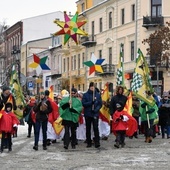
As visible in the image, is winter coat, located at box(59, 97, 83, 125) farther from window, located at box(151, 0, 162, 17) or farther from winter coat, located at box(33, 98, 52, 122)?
window, located at box(151, 0, 162, 17)

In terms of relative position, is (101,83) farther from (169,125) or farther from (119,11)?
(169,125)

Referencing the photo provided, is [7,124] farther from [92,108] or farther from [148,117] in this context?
[148,117]

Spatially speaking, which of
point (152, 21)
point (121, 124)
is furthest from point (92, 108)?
point (152, 21)

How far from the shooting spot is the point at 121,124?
16391mm

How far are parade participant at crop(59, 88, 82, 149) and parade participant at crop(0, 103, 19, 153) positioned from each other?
54.7 inches

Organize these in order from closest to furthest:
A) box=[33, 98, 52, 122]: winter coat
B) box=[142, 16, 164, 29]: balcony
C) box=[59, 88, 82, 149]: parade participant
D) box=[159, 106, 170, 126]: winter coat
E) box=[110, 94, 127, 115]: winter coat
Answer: box=[33, 98, 52, 122]: winter coat
box=[59, 88, 82, 149]: parade participant
box=[110, 94, 127, 115]: winter coat
box=[159, 106, 170, 126]: winter coat
box=[142, 16, 164, 29]: balcony

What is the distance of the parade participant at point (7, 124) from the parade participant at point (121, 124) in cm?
274

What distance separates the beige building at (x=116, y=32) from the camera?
150ft

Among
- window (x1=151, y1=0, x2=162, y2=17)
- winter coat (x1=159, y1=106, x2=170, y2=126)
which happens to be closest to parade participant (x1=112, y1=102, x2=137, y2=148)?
winter coat (x1=159, y1=106, x2=170, y2=126)

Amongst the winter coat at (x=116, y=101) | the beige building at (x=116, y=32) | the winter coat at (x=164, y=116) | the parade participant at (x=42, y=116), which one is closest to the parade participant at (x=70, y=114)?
the parade participant at (x=42, y=116)

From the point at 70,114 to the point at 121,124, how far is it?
56.1 inches

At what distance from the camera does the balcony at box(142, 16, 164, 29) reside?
1790 inches

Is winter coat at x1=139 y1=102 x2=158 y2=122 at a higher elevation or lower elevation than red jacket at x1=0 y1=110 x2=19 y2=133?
higher

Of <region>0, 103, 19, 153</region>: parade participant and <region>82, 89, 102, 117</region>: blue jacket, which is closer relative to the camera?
<region>0, 103, 19, 153</region>: parade participant
